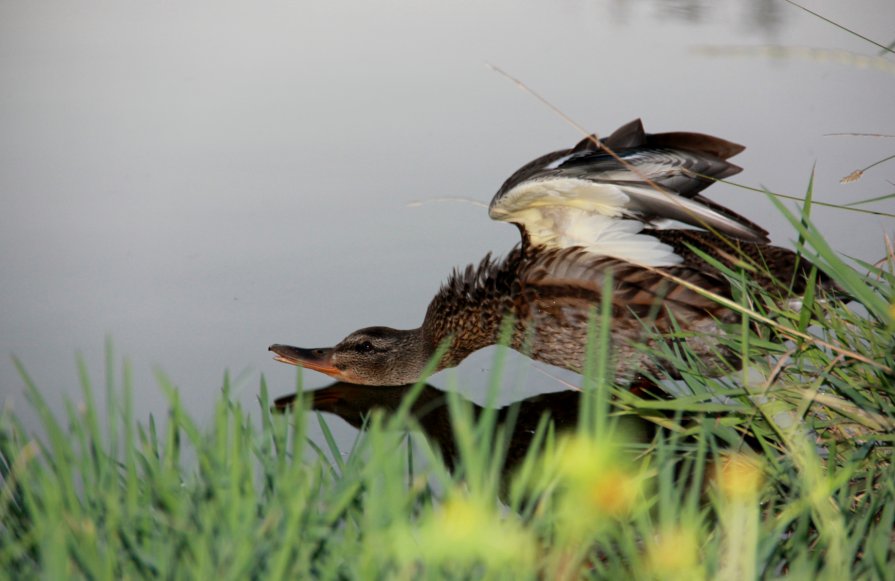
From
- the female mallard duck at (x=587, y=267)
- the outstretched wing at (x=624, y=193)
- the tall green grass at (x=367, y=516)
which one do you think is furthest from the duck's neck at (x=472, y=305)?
the tall green grass at (x=367, y=516)

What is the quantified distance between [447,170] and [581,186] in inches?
39.5

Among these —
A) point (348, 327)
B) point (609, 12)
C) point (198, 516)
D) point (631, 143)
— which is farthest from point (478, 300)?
point (609, 12)

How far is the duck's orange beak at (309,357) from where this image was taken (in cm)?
281

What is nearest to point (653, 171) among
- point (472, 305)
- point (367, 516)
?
point (472, 305)

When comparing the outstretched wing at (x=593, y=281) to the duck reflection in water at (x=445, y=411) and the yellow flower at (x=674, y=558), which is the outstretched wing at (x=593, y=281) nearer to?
the duck reflection in water at (x=445, y=411)

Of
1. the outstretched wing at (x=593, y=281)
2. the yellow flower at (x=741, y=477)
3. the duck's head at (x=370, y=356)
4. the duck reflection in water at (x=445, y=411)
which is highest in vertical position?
the outstretched wing at (x=593, y=281)

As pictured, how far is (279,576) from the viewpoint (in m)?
1.07

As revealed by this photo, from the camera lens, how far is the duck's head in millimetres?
2885

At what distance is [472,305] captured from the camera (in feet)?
10.7

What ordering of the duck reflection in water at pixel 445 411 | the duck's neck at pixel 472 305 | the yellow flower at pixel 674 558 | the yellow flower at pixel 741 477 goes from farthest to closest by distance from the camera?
1. the duck's neck at pixel 472 305
2. the duck reflection in water at pixel 445 411
3. the yellow flower at pixel 741 477
4. the yellow flower at pixel 674 558

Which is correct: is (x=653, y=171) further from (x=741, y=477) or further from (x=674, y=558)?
(x=674, y=558)

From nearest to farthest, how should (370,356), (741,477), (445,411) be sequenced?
(741,477) < (445,411) < (370,356)

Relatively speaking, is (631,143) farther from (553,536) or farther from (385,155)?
(553,536)

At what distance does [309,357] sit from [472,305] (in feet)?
2.00
